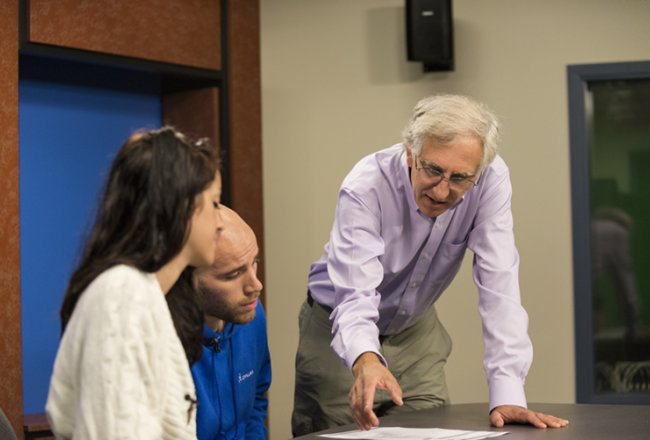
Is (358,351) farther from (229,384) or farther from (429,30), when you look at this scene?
(429,30)

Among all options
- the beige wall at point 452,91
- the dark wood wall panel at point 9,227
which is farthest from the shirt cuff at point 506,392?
the beige wall at point 452,91

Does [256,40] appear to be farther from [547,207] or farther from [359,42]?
[547,207]

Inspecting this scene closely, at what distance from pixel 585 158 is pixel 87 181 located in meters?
2.25

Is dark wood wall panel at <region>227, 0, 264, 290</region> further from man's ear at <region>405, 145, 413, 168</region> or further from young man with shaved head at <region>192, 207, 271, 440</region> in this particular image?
young man with shaved head at <region>192, 207, 271, 440</region>

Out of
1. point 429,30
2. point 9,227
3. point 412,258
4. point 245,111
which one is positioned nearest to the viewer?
point 412,258

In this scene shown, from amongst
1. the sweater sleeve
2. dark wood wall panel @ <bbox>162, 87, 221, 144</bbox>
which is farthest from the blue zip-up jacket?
dark wood wall panel @ <bbox>162, 87, 221, 144</bbox>

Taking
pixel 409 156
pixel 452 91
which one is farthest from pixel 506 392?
pixel 452 91

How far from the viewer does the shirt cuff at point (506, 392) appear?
2.44 m

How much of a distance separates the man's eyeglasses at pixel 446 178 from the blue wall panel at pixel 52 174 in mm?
2104

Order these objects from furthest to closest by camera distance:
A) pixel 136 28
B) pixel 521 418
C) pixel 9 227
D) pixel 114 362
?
1. pixel 136 28
2. pixel 9 227
3. pixel 521 418
4. pixel 114 362

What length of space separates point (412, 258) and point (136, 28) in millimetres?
2090

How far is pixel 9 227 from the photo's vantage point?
396 centimetres

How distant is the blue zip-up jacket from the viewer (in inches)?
91.7

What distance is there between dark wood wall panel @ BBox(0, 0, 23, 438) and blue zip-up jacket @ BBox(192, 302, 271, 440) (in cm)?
164
